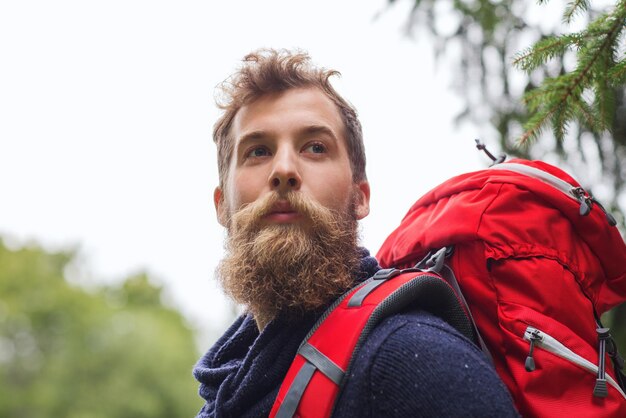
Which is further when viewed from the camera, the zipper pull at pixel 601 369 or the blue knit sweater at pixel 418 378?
the zipper pull at pixel 601 369

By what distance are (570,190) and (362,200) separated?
85cm

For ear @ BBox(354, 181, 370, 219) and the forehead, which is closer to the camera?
the forehead

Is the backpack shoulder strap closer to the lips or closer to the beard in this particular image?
the beard

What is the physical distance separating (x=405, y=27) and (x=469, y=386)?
2718 mm

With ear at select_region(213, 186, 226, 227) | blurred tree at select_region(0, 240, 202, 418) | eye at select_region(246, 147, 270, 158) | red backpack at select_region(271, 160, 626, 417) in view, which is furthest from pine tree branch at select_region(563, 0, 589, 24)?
blurred tree at select_region(0, 240, 202, 418)

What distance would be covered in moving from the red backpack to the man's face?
41 centimetres

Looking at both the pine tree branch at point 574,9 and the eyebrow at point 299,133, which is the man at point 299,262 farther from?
the pine tree branch at point 574,9

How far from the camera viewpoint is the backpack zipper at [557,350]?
169cm

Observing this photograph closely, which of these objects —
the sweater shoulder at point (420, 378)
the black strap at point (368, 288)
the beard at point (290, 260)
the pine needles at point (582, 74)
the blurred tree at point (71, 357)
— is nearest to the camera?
the sweater shoulder at point (420, 378)

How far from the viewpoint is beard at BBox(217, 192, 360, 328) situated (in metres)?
2.10

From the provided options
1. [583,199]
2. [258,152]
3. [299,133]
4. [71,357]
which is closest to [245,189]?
[258,152]

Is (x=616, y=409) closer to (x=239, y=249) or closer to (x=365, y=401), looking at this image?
(x=365, y=401)

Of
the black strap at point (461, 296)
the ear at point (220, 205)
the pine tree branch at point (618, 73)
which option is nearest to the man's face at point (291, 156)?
the ear at point (220, 205)

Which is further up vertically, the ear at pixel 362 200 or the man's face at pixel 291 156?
the man's face at pixel 291 156
